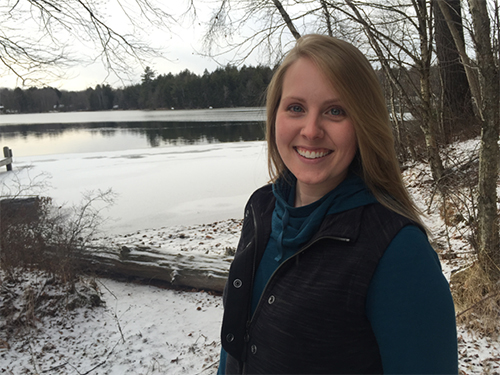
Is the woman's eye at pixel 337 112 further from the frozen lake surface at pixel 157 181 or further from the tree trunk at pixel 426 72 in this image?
the frozen lake surface at pixel 157 181

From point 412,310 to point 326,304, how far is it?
0.78 ft

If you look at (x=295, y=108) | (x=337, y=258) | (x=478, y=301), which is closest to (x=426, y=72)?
(x=478, y=301)

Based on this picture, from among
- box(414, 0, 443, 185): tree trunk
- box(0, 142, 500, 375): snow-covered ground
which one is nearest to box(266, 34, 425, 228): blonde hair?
box(0, 142, 500, 375): snow-covered ground

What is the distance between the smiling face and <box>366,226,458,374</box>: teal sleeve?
0.36 metres

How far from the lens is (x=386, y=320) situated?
3.35ft

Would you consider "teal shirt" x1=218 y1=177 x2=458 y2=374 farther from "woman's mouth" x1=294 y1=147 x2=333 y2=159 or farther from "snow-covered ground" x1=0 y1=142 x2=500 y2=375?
"snow-covered ground" x1=0 y1=142 x2=500 y2=375

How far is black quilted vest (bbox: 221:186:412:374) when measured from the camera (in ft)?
3.55

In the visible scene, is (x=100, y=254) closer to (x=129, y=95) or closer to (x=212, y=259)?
(x=212, y=259)

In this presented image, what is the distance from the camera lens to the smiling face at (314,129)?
125 centimetres

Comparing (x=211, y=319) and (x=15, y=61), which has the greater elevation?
(x=15, y=61)

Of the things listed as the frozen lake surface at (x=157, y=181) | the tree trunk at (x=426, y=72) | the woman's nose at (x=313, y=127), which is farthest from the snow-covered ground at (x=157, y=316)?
the woman's nose at (x=313, y=127)

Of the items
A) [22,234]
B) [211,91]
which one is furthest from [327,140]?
[211,91]

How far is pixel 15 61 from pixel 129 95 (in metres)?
91.9

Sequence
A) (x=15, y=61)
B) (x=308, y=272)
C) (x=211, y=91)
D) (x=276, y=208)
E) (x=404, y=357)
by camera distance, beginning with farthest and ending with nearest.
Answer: (x=211, y=91) < (x=15, y=61) < (x=276, y=208) < (x=308, y=272) < (x=404, y=357)
